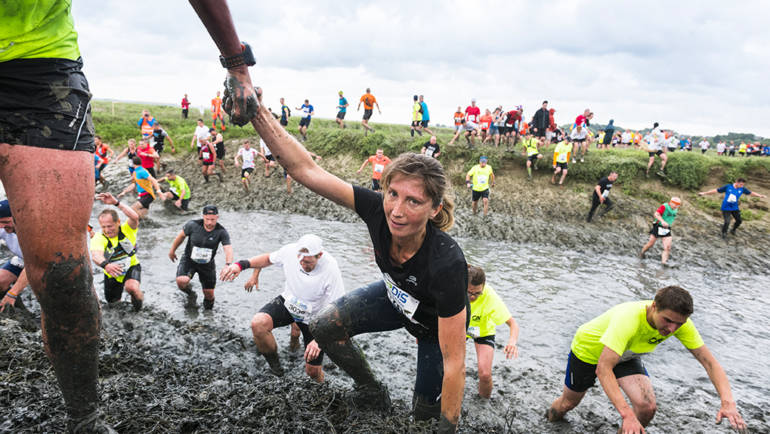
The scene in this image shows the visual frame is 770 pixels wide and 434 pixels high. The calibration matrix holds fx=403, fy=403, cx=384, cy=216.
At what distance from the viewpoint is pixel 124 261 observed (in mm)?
6695

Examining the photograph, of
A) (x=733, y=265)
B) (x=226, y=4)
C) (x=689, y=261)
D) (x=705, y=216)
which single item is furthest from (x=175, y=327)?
(x=705, y=216)

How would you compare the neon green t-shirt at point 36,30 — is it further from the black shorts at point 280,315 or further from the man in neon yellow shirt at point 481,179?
the man in neon yellow shirt at point 481,179

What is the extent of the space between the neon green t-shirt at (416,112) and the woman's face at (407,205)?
19.4 m

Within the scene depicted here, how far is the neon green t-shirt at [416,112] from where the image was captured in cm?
2097

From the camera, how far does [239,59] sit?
205cm

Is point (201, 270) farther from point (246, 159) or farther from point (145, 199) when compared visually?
point (246, 159)

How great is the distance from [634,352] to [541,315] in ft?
13.3

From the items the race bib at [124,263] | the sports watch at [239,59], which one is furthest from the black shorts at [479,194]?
the sports watch at [239,59]

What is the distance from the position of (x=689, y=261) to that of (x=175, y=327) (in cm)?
1537

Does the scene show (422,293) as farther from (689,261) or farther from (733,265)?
(733,265)

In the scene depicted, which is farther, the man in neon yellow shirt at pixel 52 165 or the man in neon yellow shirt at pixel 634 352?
the man in neon yellow shirt at pixel 634 352

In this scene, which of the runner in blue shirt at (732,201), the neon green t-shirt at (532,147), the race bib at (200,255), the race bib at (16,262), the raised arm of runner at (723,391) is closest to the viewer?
the raised arm of runner at (723,391)

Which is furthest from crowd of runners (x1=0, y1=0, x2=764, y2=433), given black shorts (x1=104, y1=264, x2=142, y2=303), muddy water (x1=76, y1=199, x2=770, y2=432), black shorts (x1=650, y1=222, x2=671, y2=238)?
black shorts (x1=650, y1=222, x2=671, y2=238)

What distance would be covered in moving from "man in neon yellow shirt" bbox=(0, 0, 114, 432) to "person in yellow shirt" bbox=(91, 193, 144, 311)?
534cm
